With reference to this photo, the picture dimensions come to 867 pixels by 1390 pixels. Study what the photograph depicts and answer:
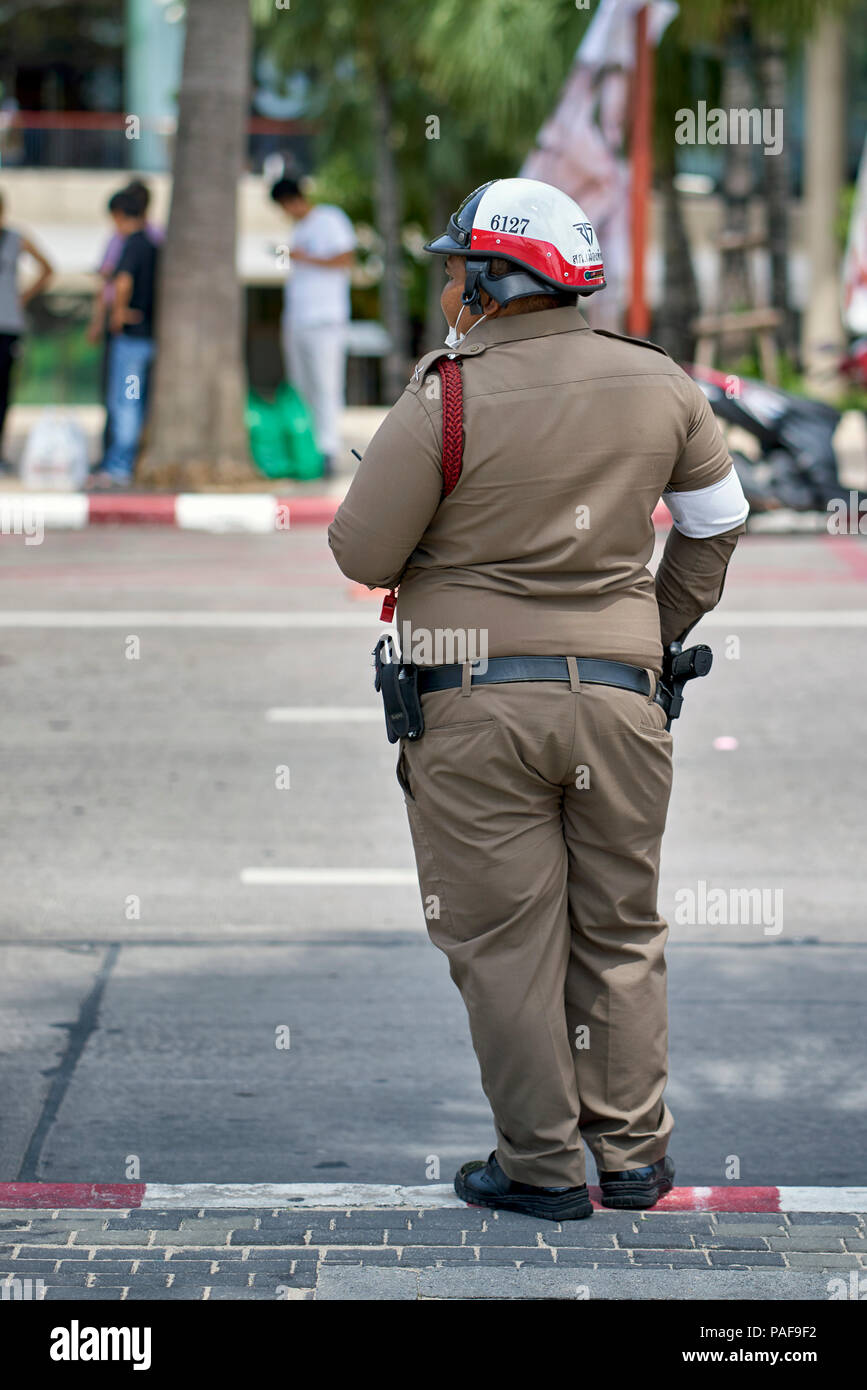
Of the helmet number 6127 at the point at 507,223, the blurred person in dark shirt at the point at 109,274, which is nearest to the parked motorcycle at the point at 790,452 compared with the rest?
the blurred person in dark shirt at the point at 109,274

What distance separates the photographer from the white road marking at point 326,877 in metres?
6.17

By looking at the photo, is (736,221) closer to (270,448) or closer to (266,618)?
A: (270,448)

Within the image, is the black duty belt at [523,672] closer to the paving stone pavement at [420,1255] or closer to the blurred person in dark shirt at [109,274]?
the paving stone pavement at [420,1255]

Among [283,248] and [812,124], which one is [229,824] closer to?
[283,248]

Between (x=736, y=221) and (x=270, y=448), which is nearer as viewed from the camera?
(x=270, y=448)

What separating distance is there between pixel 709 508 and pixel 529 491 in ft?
1.40

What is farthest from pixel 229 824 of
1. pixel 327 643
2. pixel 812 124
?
pixel 812 124

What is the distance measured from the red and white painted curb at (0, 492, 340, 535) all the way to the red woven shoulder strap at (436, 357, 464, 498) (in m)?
11.0

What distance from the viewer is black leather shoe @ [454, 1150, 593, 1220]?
11.4 feet

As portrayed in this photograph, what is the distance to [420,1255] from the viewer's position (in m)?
3.12

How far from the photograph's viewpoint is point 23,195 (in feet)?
108

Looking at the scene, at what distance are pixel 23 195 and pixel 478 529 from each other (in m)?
31.5

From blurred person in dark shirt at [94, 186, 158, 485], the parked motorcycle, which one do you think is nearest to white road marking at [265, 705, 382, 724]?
the parked motorcycle

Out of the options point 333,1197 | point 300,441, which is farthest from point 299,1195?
point 300,441
